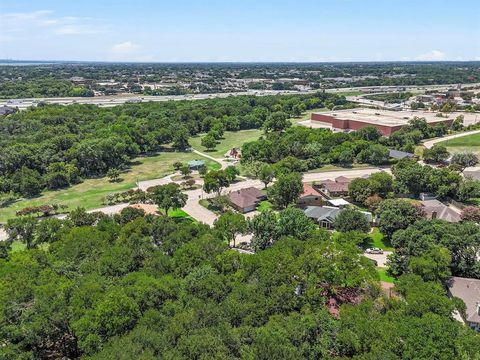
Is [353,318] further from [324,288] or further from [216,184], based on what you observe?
[216,184]

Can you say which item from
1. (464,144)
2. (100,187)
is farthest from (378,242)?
(464,144)

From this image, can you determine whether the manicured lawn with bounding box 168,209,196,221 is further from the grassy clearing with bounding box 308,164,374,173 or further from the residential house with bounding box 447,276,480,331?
the residential house with bounding box 447,276,480,331

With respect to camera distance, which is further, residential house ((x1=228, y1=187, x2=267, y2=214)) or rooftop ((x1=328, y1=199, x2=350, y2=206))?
residential house ((x1=228, y1=187, x2=267, y2=214))

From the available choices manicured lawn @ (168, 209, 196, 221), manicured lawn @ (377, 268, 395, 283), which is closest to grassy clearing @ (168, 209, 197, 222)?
manicured lawn @ (168, 209, 196, 221)

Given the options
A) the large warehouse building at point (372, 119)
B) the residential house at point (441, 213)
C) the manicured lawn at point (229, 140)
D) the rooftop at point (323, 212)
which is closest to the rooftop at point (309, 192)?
the rooftop at point (323, 212)

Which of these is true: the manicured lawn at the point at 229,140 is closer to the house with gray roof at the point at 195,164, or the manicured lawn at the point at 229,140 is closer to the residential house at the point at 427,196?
the house with gray roof at the point at 195,164

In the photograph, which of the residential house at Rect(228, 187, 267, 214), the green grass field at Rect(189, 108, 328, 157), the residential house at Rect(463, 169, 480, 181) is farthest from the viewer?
the green grass field at Rect(189, 108, 328, 157)
